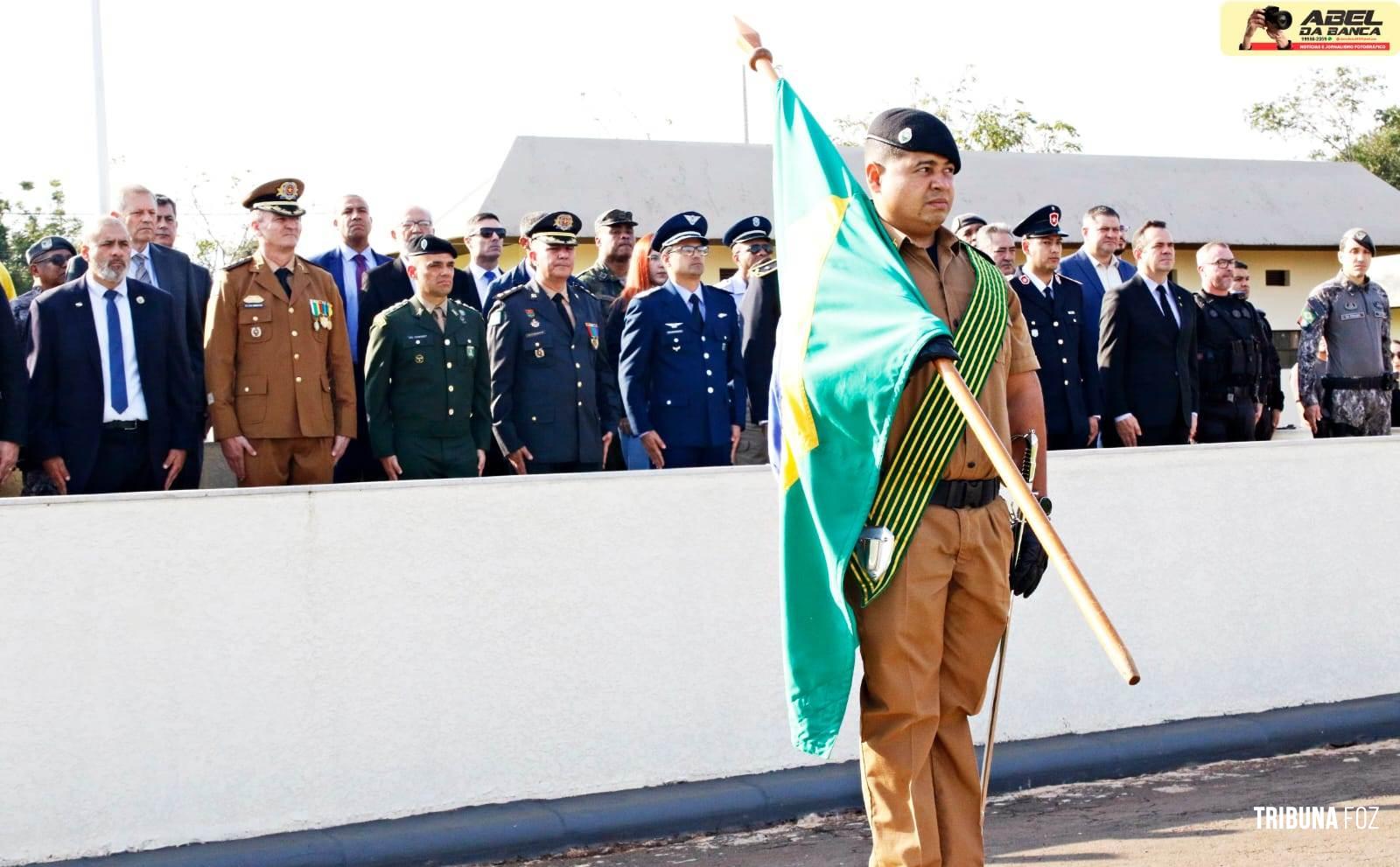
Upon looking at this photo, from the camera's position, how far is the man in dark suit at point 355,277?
8.39 m

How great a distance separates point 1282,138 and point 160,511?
58.2 meters

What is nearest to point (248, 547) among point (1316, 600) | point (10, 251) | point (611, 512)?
point (611, 512)

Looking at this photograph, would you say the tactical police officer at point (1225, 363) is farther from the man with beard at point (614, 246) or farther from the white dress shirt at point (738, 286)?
the man with beard at point (614, 246)

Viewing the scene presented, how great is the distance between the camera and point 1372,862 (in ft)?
18.4

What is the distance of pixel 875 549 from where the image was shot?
445cm

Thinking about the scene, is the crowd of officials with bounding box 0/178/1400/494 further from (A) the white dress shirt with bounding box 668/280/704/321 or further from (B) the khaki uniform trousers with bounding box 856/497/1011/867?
(B) the khaki uniform trousers with bounding box 856/497/1011/867

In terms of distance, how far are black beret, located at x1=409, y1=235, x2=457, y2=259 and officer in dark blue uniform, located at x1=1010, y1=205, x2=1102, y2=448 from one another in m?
3.07

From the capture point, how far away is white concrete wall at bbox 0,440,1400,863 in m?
5.56

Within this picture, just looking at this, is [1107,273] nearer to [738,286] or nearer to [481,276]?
[738,286]

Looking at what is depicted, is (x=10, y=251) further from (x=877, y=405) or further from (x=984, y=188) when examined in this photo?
(x=877, y=405)

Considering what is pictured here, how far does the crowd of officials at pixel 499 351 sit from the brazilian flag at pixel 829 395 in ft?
10.4

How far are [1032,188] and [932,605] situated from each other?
2570 cm

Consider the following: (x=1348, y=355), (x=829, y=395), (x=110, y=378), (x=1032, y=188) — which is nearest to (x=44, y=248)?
(x=110, y=378)

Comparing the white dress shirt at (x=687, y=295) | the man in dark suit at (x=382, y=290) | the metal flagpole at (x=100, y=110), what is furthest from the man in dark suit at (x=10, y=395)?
the metal flagpole at (x=100, y=110)
